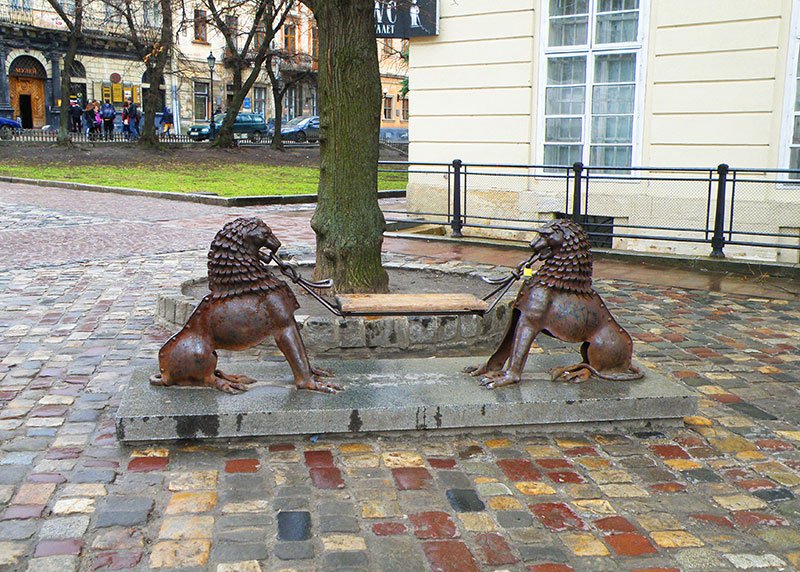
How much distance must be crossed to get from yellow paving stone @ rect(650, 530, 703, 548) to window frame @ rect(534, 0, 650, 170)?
29.8 ft

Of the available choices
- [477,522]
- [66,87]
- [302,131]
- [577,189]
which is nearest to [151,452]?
[477,522]

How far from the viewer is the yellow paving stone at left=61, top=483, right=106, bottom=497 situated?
3.74 m

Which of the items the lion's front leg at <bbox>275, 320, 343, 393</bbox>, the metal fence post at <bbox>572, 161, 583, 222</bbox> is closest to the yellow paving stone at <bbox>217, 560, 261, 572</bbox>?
the lion's front leg at <bbox>275, 320, 343, 393</bbox>

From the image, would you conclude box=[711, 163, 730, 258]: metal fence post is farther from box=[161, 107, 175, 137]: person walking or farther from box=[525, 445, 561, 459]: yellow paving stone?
box=[161, 107, 175, 137]: person walking

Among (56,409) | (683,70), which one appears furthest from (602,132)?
(56,409)

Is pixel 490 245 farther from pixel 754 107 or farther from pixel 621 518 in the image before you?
pixel 621 518

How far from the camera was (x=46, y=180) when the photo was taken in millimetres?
23000

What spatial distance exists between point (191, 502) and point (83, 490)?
1.74 ft

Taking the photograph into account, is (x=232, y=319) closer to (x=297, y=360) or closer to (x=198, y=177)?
(x=297, y=360)

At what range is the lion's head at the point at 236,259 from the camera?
15.1ft

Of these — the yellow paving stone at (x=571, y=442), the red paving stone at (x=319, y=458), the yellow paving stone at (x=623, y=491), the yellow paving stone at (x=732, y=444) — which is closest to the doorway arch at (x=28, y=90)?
the red paving stone at (x=319, y=458)

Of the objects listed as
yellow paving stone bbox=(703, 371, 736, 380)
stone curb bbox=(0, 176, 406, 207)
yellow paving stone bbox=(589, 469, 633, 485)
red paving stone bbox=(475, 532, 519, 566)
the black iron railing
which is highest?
the black iron railing

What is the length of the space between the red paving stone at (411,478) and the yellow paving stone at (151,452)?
46.4 inches

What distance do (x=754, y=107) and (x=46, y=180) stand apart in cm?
1873
